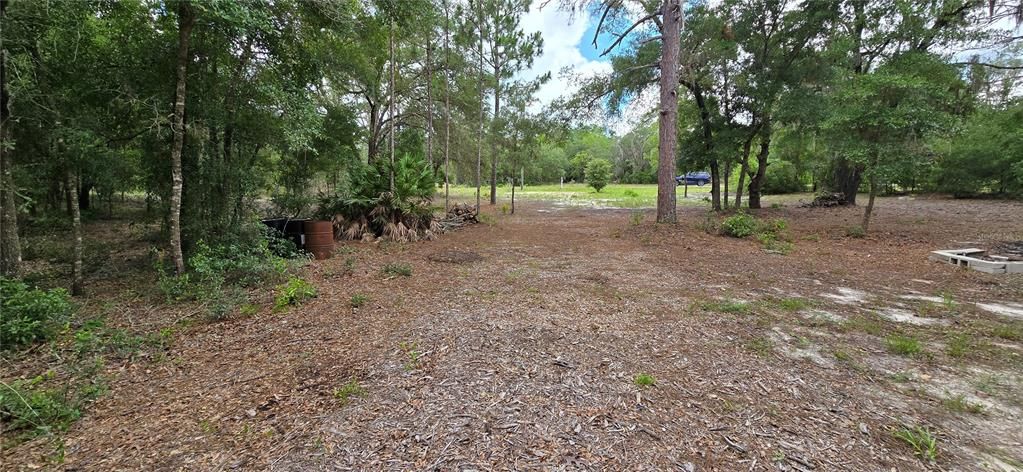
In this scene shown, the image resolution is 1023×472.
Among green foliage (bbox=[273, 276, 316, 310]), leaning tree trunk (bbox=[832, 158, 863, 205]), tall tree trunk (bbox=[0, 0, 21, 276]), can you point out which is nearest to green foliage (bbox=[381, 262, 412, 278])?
green foliage (bbox=[273, 276, 316, 310])

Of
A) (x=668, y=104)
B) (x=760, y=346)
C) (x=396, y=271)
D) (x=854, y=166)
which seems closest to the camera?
(x=760, y=346)

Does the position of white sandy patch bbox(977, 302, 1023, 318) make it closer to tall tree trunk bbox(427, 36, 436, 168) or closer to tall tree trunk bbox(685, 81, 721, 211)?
tall tree trunk bbox(685, 81, 721, 211)

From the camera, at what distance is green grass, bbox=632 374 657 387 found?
2.41 metres

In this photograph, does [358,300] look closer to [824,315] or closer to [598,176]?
[824,315]

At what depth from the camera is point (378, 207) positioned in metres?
8.26

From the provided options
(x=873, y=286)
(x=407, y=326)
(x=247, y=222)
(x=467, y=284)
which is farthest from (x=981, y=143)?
(x=247, y=222)

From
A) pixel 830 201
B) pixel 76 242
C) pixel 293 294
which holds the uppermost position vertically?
pixel 830 201

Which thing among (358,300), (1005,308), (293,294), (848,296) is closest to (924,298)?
(1005,308)

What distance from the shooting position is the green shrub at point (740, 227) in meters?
8.18

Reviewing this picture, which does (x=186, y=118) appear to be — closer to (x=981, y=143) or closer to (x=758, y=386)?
(x=758, y=386)

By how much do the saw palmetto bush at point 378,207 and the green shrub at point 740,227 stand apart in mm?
6566

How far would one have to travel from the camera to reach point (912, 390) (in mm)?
2312

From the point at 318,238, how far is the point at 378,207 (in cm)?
202

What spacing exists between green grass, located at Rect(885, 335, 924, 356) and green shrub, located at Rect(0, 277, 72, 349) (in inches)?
257
